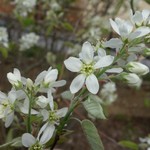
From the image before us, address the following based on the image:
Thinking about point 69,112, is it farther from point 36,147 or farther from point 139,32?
point 139,32

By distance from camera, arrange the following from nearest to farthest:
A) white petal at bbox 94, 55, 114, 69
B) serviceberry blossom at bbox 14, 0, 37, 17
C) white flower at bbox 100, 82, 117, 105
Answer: white petal at bbox 94, 55, 114, 69, serviceberry blossom at bbox 14, 0, 37, 17, white flower at bbox 100, 82, 117, 105

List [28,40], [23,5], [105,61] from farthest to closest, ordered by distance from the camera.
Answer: [28,40] → [23,5] → [105,61]

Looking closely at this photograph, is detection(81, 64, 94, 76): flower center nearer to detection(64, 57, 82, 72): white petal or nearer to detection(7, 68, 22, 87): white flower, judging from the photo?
detection(64, 57, 82, 72): white petal

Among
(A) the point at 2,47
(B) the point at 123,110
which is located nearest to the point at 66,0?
(A) the point at 2,47

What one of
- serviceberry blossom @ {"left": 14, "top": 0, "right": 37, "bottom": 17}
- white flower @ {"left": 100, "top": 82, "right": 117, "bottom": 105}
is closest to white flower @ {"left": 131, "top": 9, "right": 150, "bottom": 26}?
serviceberry blossom @ {"left": 14, "top": 0, "right": 37, "bottom": 17}

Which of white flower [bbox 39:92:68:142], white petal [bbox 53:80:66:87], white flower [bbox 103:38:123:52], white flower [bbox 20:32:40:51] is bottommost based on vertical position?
white flower [bbox 20:32:40:51]

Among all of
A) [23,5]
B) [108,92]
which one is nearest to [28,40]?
[23,5]

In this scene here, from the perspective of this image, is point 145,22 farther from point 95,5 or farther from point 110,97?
point 95,5

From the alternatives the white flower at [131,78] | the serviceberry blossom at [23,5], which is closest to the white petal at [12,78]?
the white flower at [131,78]
